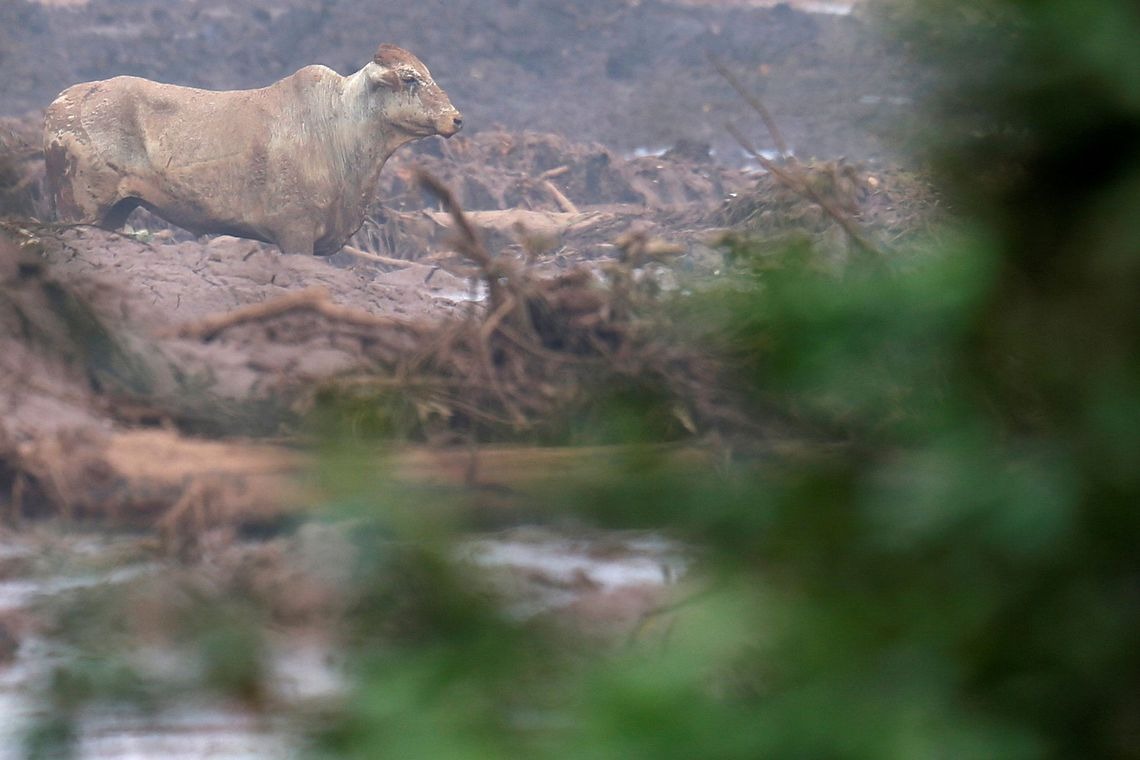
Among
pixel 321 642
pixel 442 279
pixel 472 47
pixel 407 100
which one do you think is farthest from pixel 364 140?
pixel 321 642

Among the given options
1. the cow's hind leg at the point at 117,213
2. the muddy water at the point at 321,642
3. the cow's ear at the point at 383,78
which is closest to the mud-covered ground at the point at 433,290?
the muddy water at the point at 321,642

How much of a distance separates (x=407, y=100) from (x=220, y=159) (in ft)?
2.82

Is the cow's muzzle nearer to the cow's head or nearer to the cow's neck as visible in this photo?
the cow's head

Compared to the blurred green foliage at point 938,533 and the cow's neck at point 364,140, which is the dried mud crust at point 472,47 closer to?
the cow's neck at point 364,140

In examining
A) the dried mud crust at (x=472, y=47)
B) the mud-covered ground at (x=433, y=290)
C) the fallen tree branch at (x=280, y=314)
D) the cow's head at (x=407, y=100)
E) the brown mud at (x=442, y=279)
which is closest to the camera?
the mud-covered ground at (x=433, y=290)

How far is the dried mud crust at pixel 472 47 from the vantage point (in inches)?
348

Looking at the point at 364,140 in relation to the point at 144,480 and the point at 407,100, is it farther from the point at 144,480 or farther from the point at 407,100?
the point at 144,480

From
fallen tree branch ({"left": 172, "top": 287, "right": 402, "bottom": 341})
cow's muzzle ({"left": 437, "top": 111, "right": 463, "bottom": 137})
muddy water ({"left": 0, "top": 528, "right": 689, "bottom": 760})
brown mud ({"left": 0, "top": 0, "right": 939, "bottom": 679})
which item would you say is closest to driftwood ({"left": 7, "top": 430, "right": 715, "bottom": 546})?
brown mud ({"left": 0, "top": 0, "right": 939, "bottom": 679})

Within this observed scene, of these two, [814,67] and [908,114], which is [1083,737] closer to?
[908,114]

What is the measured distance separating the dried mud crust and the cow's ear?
2410 millimetres

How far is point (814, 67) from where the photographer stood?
24.7 ft

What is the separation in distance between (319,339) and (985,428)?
2.63 meters

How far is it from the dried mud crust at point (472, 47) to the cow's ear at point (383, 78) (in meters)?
2.41

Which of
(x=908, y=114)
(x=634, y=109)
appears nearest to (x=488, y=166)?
(x=634, y=109)
